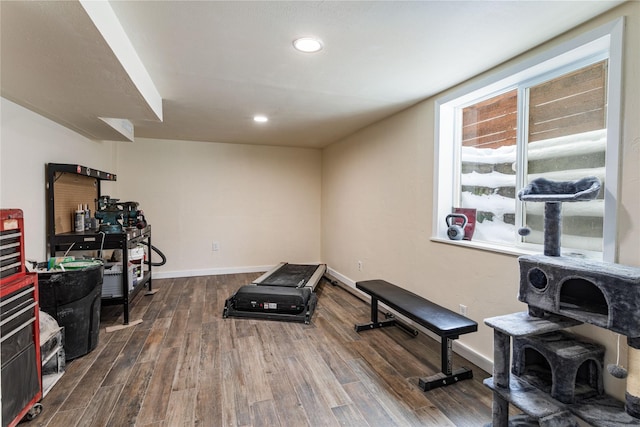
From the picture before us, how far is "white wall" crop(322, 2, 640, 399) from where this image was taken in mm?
1480

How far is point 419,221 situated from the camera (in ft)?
9.68

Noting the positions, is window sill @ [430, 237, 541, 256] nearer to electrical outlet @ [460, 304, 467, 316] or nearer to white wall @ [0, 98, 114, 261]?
electrical outlet @ [460, 304, 467, 316]

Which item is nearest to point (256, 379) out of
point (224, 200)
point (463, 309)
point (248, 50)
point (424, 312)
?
point (424, 312)

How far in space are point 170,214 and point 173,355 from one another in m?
2.88

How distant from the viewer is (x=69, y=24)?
1316mm

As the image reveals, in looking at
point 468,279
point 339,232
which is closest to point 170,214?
point 339,232

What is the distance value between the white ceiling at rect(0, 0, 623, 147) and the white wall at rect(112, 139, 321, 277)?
176cm

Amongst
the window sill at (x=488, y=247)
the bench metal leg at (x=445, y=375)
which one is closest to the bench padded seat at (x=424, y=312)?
the bench metal leg at (x=445, y=375)

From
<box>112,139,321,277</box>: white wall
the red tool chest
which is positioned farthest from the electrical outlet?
<box>112,139,321,277</box>: white wall

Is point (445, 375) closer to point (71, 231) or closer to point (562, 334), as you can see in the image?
point (562, 334)

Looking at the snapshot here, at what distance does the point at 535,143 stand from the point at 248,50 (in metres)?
2.02

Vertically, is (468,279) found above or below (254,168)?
below

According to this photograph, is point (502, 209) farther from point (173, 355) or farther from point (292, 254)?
point (292, 254)

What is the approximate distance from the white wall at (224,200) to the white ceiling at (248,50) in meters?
1.76
